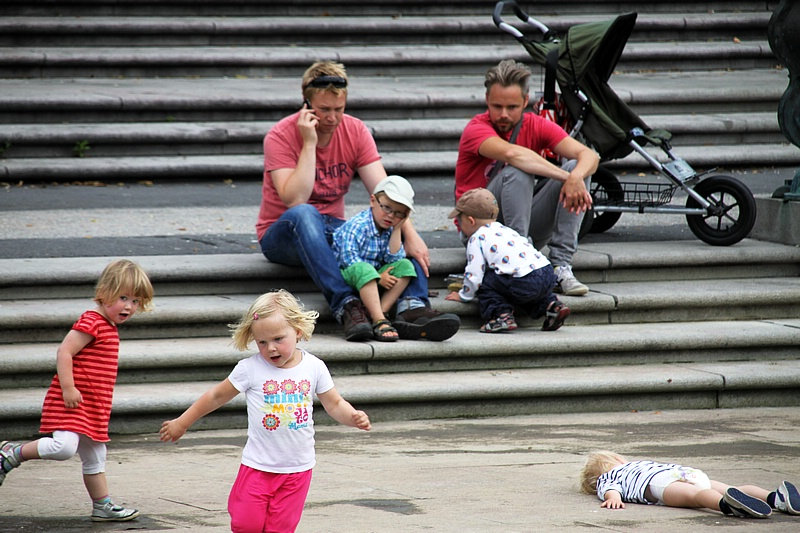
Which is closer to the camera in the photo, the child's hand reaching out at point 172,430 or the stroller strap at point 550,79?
the child's hand reaching out at point 172,430

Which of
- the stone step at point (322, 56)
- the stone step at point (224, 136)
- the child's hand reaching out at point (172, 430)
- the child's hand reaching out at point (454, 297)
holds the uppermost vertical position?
the stone step at point (322, 56)

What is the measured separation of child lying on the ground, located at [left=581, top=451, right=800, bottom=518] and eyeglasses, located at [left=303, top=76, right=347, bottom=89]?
3.06 m

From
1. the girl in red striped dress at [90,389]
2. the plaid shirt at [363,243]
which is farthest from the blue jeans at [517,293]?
the girl in red striped dress at [90,389]

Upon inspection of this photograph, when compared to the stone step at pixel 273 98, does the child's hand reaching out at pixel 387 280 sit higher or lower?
lower

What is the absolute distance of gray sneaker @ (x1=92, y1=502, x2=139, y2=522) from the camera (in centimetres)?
448

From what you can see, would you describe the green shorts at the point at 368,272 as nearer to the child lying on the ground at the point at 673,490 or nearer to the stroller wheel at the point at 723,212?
the child lying on the ground at the point at 673,490

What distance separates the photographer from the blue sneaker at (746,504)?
14.5ft

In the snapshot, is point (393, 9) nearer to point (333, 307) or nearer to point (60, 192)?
point (60, 192)

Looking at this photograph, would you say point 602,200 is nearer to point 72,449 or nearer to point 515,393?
point 515,393

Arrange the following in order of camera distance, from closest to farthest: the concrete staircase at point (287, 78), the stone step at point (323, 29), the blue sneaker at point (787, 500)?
the blue sneaker at point (787, 500) → the concrete staircase at point (287, 78) → the stone step at point (323, 29)

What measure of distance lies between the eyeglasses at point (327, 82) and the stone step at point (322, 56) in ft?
23.8

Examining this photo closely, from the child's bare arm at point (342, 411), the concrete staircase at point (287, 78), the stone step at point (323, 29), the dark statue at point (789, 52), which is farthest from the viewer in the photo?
the stone step at point (323, 29)

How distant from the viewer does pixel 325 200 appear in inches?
A: 297

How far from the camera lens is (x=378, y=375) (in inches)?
268
